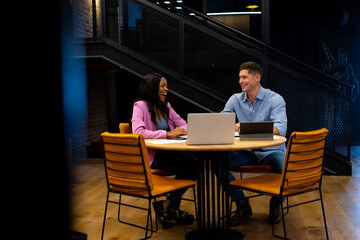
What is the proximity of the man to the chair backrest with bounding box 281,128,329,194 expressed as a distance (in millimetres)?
533

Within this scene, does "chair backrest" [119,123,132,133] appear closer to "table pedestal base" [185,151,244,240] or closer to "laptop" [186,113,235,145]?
"table pedestal base" [185,151,244,240]

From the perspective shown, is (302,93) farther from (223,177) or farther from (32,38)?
(32,38)

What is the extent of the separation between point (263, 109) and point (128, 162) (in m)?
1.45

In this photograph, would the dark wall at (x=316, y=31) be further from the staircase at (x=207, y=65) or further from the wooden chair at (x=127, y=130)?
the wooden chair at (x=127, y=130)

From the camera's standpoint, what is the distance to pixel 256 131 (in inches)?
105

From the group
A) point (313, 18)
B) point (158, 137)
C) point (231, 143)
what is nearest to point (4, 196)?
point (231, 143)

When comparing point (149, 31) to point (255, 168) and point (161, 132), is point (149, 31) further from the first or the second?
point (255, 168)

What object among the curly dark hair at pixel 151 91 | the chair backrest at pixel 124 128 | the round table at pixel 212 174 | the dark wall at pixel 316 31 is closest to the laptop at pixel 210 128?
the round table at pixel 212 174

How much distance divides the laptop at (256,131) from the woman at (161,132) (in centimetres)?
51

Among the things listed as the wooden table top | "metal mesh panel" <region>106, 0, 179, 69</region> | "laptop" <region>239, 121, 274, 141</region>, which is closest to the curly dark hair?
the wooden table top

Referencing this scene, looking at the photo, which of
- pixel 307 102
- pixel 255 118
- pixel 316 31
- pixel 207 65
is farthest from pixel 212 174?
pixel 316 31

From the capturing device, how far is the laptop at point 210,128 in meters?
2.32

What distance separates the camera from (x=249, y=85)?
3.35 m

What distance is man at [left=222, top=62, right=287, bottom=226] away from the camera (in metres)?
3.16
